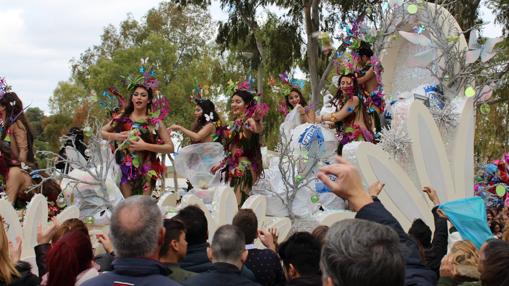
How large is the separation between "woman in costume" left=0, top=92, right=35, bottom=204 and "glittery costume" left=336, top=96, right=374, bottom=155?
3839 millimetres

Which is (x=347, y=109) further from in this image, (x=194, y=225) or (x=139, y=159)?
(x=194, y=225)

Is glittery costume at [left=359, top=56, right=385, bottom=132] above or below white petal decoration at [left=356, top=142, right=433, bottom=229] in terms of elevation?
above

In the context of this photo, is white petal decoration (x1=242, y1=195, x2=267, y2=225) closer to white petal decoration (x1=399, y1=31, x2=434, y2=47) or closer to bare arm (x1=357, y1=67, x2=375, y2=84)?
bare arm (x1=357, y1=67, x2=375, y2=84)

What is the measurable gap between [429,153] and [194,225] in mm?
4357

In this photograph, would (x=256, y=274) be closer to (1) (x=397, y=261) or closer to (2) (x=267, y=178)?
(1) (x=397, y=261)

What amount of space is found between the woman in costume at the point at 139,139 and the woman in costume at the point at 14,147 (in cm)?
109

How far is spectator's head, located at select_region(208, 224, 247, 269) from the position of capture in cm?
369

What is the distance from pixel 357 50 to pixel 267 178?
2112 mm

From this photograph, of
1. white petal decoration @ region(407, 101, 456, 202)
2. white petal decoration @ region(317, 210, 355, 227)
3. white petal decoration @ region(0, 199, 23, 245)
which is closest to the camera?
white petal decoration @ region(0, 199, 23, 245)

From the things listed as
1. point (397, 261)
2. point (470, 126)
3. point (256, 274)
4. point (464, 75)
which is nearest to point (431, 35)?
point (464, 75)

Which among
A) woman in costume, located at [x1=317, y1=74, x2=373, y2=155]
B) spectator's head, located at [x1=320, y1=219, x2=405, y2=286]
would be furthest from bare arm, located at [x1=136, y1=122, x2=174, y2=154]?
spectator's head, located at [x1=320, y1=219, x2=405, y2=286]

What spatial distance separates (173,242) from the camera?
3.74 metres

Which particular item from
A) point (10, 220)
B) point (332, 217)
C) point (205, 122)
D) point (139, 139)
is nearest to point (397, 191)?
point (332, 217)

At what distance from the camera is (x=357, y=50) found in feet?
Result: 31.8
